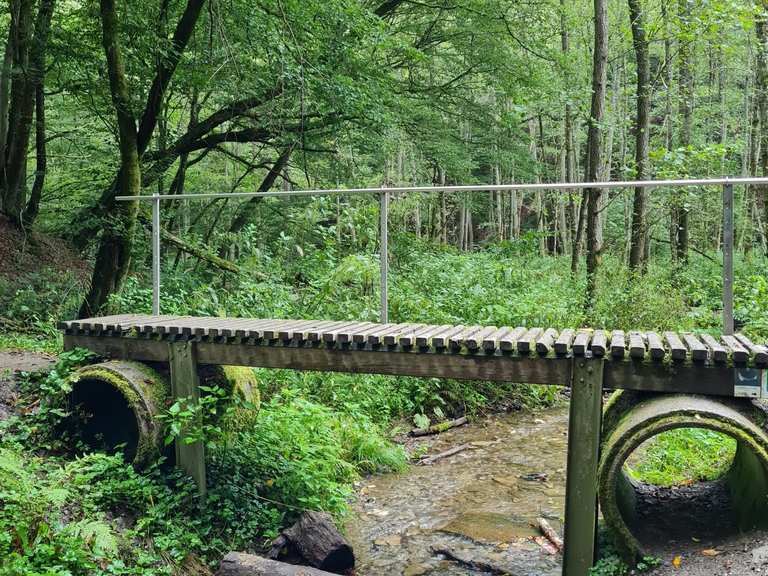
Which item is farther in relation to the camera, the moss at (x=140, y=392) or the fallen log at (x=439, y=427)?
the fallen log at (x=439, y=427)

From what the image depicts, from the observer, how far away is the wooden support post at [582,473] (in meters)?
4.52

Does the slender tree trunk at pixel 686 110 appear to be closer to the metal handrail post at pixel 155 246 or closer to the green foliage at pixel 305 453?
the green foliage at pixel 305 453

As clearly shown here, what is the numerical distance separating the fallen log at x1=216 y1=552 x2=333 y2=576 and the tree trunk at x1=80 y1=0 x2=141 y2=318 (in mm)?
4512

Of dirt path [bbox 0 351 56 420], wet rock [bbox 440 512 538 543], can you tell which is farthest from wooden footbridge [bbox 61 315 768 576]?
wet rock [bbox 440 512 538 543]

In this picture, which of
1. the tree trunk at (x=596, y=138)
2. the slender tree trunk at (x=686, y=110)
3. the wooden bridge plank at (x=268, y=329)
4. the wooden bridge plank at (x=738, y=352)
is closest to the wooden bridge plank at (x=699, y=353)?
the wooden bridge plank at (x=738, y=352)

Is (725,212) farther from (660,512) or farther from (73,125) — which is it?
(73,125)

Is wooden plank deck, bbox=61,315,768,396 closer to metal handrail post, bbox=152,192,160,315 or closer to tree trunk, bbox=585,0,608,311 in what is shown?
metal handrail post, bbox=152,192,160,315

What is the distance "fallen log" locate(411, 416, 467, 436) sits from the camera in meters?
8.58

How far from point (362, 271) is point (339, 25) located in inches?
146

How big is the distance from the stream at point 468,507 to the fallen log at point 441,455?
Answer: 66mm

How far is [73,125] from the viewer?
14.1 metres

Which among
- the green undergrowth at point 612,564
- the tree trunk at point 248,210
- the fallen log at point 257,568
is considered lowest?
the fallen log at point 257,568

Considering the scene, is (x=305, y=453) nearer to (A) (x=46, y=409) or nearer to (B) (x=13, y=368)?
(A) (x=46, y=409)

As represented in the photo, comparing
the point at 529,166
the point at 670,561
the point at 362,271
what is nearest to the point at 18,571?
the point at 670,561
